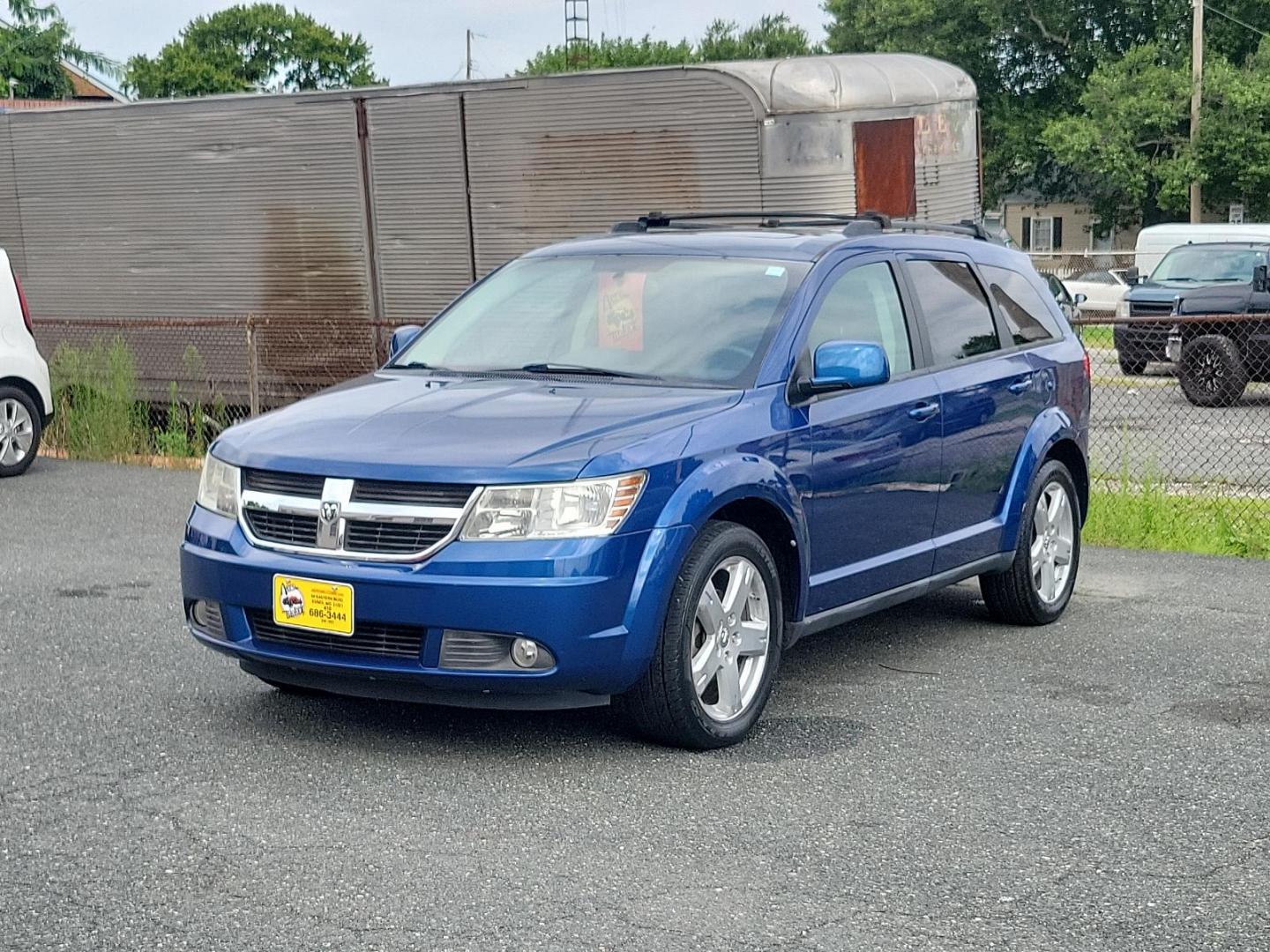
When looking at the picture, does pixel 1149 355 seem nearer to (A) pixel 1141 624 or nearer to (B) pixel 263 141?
(B) pixel 263 141

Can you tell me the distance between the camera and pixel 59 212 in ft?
57.5

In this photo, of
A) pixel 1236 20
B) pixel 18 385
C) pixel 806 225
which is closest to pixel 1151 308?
pixel 18 385

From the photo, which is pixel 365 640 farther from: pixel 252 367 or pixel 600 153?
pixel 252 367

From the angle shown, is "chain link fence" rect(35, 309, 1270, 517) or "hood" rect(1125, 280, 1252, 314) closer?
"chain link fence" rect(35, 309, 1270, 517)

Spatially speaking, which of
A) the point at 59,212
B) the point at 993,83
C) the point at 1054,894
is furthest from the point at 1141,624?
the point at 993,83

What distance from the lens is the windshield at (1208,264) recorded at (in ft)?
81.5

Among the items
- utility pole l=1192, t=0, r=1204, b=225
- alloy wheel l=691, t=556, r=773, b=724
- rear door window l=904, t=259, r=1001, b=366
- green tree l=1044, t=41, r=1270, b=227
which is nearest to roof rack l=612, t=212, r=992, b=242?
rear door window l=904, t=259, r=1001, b=366

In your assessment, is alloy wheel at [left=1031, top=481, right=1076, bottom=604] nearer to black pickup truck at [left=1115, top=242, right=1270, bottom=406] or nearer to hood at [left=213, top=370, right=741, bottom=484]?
hood at [left=213, top=370, right=741, bottom=484]

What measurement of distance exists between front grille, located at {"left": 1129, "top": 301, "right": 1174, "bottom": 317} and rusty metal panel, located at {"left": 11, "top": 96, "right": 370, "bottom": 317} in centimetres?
1258

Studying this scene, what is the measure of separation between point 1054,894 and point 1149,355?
17243 mm

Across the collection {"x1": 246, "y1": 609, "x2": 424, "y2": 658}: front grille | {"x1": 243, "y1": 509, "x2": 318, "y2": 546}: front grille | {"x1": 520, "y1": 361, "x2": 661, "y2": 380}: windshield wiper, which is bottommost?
{"x1": 246, "y1": 609, "x2": 424, "y2": 658}: front grille

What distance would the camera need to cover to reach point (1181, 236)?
3662 centimetres

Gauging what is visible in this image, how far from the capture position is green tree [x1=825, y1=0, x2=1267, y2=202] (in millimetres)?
62438

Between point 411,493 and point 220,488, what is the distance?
86cm
